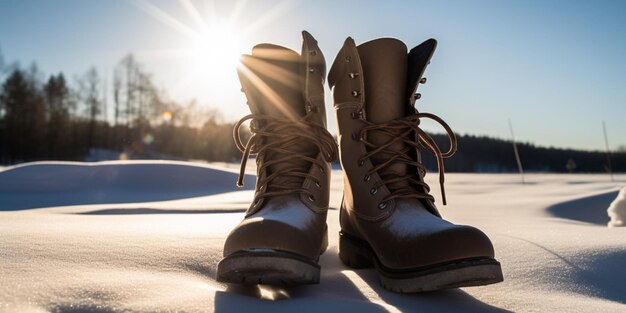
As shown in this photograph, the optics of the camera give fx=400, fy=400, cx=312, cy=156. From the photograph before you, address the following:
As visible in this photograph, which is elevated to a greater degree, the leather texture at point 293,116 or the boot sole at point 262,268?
the leather texture at point 293,116

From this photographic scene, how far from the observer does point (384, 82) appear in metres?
A: 1.25

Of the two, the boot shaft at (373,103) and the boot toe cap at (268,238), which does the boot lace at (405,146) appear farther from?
the boot toe cap at (268,238)

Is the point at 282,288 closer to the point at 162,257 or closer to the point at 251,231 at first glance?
the point at 251,231

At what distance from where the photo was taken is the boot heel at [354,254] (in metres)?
1.12

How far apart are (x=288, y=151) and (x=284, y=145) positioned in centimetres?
3

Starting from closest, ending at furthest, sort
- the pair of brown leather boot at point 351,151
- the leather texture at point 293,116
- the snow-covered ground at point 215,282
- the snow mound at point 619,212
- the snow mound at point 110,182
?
the snow-covered ground at point 215,282 → the pair of brown leather boot at point 351,151 → the leather texture at point 293,116 → the snow mound at point 619,212 → the snow mound at point 110,182

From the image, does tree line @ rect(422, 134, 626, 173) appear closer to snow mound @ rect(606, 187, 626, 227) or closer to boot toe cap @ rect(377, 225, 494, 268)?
snow mound @ rect(606, 187, 626, 227)

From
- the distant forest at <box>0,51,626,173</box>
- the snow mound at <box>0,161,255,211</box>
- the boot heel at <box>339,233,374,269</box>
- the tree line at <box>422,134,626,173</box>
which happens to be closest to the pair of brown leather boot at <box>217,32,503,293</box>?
the boot heel at <box>339,233,374,269</box>

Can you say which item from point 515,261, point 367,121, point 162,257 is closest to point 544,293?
point 515,261

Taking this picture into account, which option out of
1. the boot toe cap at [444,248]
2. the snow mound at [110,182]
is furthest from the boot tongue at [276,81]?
the snow mound at [110,182]

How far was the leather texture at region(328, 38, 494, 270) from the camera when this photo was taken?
42.0 inches

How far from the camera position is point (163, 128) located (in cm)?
3002

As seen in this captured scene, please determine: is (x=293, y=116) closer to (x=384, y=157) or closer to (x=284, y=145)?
(x=284, y=145)

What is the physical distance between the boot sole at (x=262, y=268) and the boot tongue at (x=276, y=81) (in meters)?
0.57
